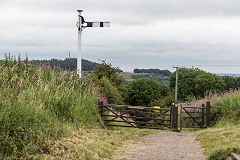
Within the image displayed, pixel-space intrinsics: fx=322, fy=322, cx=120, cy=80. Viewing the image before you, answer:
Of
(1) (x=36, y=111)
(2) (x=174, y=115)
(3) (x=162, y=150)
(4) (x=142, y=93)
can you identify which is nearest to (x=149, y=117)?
(2) (x=174, y=115)

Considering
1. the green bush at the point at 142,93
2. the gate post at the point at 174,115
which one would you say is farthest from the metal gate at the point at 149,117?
the green bush at the point at 142,93

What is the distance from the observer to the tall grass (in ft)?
26.9

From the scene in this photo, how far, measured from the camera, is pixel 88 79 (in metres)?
17.4

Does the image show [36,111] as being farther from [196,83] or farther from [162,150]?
[196,83]

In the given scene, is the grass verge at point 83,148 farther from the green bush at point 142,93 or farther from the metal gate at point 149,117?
the green bush at point 142,93

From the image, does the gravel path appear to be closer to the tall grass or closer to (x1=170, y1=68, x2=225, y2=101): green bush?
the tall grass

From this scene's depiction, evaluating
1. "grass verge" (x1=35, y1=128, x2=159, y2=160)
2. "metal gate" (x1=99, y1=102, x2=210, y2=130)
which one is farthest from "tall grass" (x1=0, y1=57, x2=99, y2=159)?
"metal gate" (x1=99, y1=102, x2=210, y2=130)

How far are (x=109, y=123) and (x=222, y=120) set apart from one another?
6.23 meters

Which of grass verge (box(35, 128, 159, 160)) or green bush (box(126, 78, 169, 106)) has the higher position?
grass verge (box(35, 128, 159, 160))

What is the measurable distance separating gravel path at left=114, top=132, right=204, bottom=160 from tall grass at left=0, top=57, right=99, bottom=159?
2192 mm

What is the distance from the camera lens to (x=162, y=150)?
10.7 meters

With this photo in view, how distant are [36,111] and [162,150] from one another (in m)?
4.35

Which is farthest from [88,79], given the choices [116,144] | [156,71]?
[156,71]

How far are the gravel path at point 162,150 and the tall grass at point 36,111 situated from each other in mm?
2192
